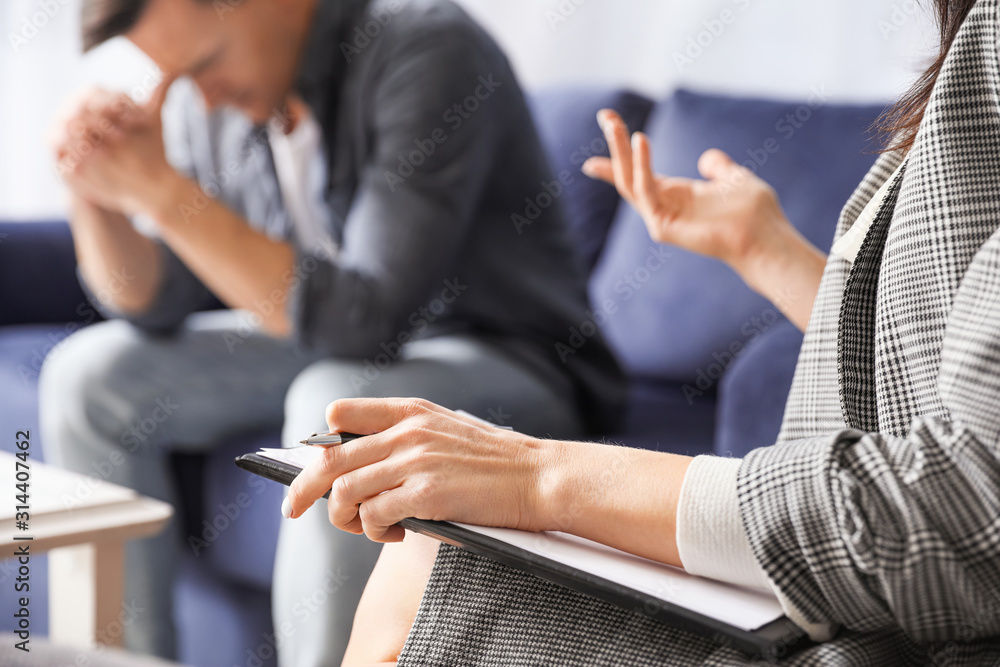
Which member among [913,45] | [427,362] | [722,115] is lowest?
→ [427,362]

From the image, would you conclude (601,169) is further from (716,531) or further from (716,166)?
(716,531)

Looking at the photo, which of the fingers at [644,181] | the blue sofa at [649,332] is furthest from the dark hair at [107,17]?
the fingers at [644,181]

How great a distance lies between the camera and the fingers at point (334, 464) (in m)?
0.58

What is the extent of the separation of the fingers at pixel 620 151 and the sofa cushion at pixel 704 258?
1.46 ft

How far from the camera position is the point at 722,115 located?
5.17ft

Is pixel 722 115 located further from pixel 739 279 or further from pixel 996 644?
pixel 996 644

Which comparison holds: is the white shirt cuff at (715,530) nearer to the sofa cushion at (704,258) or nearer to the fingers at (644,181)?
the fingers at (644,181)

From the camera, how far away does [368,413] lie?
60 cm

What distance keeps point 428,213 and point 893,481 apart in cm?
83

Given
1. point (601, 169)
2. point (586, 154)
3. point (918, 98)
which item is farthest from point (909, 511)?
point (586, 154)

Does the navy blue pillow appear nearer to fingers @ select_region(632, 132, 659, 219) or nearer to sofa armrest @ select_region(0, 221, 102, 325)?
fingers @ select_region(632, 132, 659, 219)

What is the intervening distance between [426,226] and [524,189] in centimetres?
21

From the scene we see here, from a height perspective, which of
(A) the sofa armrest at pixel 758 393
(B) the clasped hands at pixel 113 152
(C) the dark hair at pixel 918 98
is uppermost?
(C) the dark hair at pixel 918 98

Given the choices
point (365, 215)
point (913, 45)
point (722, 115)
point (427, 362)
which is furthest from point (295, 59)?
point (913, 45)
